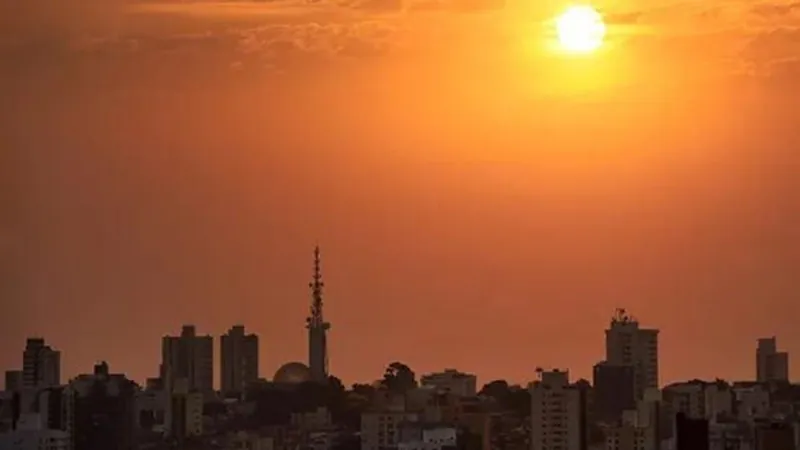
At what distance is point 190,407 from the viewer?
38031 millimetres

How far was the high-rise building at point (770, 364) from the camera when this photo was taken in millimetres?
36312

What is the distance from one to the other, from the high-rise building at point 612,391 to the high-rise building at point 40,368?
5.03 metres

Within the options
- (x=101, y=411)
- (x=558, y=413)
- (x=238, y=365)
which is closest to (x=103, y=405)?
(x=101, y=411)

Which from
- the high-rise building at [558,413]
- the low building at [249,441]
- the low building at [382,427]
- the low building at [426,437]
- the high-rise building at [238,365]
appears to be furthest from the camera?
the high-rise building at [238,365]

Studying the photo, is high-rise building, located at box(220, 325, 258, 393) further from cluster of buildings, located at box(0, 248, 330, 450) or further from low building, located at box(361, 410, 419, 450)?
low building, located at box(361, 410, 419, 450)

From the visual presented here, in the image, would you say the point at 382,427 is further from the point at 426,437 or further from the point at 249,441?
the point at 249,441

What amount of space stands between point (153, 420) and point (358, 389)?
5.08m

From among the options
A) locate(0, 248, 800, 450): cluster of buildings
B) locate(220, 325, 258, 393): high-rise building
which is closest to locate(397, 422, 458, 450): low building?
locate(0, 248, 800, 450): cluster of buildings

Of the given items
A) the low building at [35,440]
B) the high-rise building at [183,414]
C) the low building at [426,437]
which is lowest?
the low building at [35,440]

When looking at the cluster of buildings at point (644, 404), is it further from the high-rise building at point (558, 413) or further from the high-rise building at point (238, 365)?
the high-rise building at point (238, 365)

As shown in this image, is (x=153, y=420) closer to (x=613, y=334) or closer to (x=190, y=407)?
(x=190, y=407)

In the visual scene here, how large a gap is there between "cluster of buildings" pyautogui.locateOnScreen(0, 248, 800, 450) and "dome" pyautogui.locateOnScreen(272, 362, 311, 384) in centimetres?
136

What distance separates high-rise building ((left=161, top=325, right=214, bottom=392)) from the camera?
39562 mm

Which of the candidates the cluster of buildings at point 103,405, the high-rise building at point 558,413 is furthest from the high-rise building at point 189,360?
the high-rise building at point 558,413
